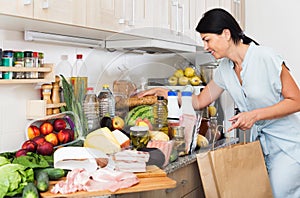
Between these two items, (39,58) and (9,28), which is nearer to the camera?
(9,28)

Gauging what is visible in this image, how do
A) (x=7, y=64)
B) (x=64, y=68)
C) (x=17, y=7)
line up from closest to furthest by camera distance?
(x=17, y=7) < (x=7, y=64) < (x=64, y=68)

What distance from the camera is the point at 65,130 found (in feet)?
5.69

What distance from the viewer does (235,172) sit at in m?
1.77

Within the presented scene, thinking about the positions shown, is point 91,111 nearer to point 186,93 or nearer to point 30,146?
point 30,146

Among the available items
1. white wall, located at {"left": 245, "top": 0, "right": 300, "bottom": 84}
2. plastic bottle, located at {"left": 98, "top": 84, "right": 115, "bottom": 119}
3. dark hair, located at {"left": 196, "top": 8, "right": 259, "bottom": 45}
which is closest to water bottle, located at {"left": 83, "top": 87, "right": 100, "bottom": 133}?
plastic bottle, located at {"left": 98, "top": 84, "right": 115, "bottom": 119}

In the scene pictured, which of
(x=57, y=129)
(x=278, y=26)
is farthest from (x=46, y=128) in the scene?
(x=278, y=26)

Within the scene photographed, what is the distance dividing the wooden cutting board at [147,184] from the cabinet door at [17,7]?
54 centimetres

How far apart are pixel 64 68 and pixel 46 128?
326mm

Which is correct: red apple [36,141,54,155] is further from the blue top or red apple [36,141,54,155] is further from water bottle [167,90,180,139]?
the blue top

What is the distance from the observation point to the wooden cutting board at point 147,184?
1.17 m

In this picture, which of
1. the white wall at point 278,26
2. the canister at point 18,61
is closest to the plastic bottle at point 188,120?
the canister at point 18,61

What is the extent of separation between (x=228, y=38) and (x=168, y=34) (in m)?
0.33

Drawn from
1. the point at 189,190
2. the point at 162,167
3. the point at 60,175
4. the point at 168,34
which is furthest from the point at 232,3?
the point at 60,175

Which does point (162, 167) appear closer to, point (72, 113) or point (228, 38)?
point (72, 113)
